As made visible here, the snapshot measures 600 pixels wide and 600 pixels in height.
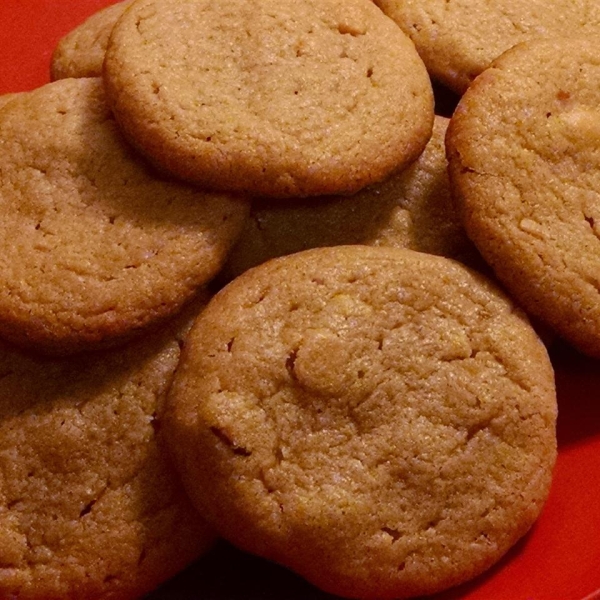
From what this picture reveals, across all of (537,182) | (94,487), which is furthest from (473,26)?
(94,487)

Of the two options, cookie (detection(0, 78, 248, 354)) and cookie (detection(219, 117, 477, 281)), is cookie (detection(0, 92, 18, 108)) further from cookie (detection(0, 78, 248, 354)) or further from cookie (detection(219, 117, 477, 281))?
cookie (detection(219, 117, 477, 281))

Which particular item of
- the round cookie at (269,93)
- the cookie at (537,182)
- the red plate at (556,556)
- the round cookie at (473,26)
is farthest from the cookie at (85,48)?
the red plate at (556,556)

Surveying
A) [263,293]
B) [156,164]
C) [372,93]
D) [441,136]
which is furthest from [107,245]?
[441,136]

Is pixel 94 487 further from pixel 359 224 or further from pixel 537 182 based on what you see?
pixel 537 182

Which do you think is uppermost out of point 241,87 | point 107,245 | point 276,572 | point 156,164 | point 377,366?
point 241,87

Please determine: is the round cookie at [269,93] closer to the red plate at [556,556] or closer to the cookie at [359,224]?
the cookie at [359,224]

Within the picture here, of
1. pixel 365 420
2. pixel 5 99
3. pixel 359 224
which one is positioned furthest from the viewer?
pixel 5 99

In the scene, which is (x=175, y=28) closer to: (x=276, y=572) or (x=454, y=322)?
(x=454, y=322)
